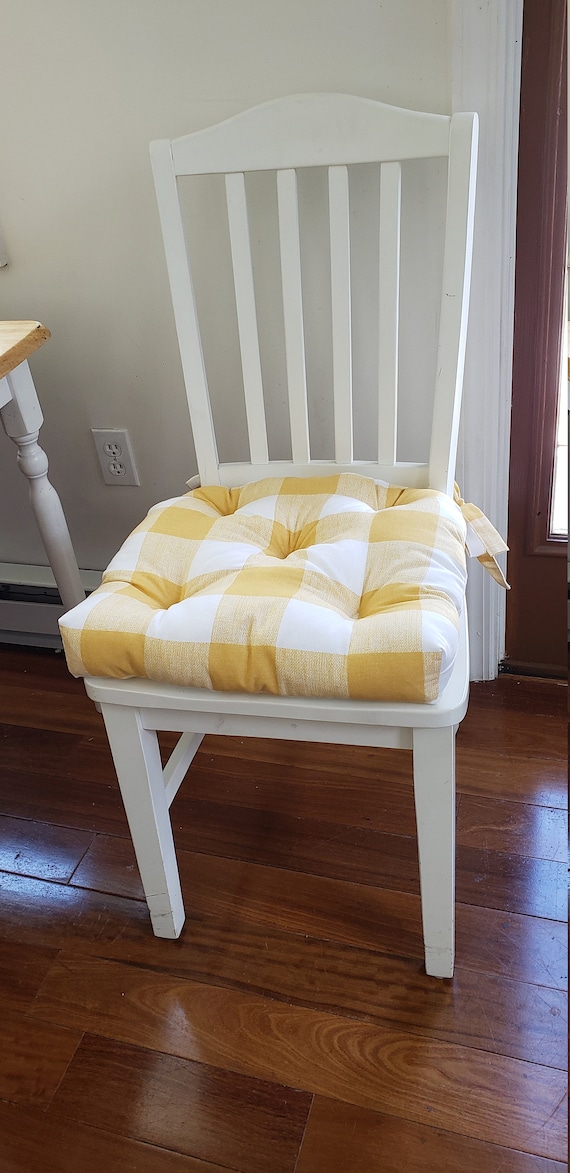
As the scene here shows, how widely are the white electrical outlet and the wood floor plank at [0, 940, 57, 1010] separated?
761 millimetres

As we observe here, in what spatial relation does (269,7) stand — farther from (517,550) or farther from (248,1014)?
(248,1014)

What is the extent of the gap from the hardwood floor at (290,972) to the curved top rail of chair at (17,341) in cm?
66

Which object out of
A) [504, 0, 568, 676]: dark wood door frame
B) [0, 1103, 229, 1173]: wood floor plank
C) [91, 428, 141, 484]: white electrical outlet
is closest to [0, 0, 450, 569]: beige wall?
[91, 428, 141, 484]: white electrical outlet

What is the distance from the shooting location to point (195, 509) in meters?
1.12

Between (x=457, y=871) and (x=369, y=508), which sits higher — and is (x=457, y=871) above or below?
below

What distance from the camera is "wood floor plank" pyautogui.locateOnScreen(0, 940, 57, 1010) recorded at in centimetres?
114

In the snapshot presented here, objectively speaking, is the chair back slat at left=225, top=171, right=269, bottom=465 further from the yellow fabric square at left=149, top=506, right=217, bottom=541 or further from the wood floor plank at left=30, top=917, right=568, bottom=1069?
the wood floor plank at left=30, top=917, right=568, bottom=1069

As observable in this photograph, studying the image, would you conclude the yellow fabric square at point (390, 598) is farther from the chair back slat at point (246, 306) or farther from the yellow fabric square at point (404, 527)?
the chair back slat at point (246, 306)

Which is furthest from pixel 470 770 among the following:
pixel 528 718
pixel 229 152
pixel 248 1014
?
pixel 229 152

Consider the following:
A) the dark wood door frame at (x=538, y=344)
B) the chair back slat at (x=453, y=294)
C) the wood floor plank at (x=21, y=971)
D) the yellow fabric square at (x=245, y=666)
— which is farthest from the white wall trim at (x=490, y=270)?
the wood floor plank at (x=21, y=971)

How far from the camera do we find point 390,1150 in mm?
940

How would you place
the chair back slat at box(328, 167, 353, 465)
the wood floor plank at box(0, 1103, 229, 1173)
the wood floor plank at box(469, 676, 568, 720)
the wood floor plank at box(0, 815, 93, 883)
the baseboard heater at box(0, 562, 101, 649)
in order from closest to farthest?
the wood floor plank at box(0, 1103, 229, 1173) < the chair back slat at box(328, 167, 353, 465) < the wood floor plank at box(0, 815, 93, 883) < the wood floor plank at box(469, 676, 568, 720) < the baseboard heater at box(0, 562, 101, 649)

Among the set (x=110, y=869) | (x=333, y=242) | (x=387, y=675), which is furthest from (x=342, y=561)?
(x=110, y=869)

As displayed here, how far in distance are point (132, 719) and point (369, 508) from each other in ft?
1.20
